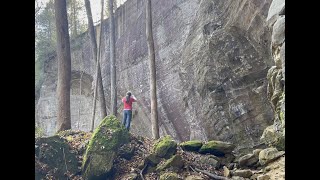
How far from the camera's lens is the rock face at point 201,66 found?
13367 mm

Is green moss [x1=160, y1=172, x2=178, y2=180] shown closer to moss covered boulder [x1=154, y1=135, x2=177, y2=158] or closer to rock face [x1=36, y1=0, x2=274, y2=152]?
moss covered boulder [x1=154, y1=135, x2=177, y2=158]

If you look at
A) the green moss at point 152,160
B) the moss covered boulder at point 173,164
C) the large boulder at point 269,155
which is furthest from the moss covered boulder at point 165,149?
the large boulder at point 269,155

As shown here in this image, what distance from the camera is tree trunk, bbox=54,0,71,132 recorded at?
36.9 feet

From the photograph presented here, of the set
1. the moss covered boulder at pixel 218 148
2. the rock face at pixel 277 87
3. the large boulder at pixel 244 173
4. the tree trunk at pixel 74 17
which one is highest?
the tree trunk at pixel 74 17

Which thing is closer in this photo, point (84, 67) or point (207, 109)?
point (207, 109)

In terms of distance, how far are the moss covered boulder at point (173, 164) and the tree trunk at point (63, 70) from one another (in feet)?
14.1

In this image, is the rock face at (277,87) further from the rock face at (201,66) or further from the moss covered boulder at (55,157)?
the rock face at (201,66)

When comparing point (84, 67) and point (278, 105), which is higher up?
point (84, 67)

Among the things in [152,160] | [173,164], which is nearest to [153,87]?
[152,160]
